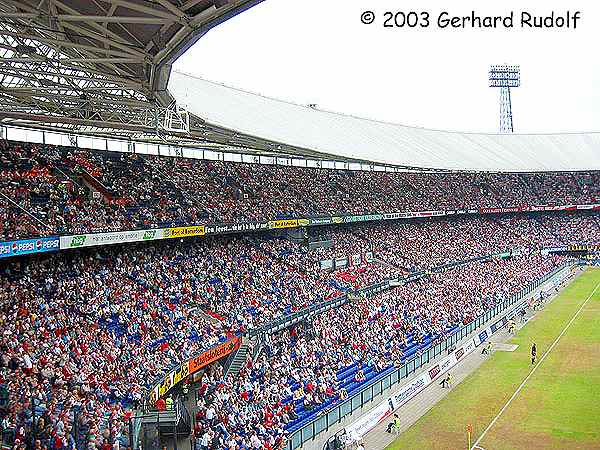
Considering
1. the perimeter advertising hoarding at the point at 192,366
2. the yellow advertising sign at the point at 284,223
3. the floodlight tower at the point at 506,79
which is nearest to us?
the perimeter advertising hoarding at the point at 192,366

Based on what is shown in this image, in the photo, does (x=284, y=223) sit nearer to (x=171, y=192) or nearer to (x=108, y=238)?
(x=171, y=192)

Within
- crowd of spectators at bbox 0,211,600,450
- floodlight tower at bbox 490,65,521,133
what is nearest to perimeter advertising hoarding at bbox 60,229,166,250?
crowd of spectators at bbox 0,211,600,450

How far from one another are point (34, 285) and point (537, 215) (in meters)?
53.8

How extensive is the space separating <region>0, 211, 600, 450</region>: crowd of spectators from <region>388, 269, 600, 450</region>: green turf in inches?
116

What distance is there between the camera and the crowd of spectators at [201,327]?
16.5 meters

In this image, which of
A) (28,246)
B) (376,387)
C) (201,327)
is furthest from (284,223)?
(28,246)

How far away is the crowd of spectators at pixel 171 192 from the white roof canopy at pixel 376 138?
3.45 meters

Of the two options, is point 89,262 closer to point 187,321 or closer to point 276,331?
point 187,321

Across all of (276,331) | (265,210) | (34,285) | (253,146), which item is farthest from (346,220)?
(34,285)

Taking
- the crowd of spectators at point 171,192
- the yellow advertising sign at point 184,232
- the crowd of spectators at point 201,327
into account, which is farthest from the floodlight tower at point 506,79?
the yellow advertising sign at point 184,232

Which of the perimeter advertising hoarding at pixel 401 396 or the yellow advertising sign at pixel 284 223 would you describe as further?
the yellow advertising sign at pixel 284 223

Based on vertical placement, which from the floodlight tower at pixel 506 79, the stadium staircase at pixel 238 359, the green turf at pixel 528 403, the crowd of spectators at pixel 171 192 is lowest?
the green turf at pixel 528 403

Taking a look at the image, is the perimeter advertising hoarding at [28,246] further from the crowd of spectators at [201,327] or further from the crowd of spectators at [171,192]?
the crowd of spectators at [201,327]

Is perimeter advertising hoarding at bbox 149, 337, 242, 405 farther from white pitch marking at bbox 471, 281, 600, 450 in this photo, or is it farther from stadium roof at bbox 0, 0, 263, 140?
white pitch marking at bbox 471, 281, 600, 450
